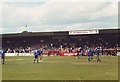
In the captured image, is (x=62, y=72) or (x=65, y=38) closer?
(x=62, y=72)

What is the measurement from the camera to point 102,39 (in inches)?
3482

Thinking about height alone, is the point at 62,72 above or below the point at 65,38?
below

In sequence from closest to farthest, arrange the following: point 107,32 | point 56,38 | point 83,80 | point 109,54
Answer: point 83,80 → point 109,54 → point 107,32 → point 56,38

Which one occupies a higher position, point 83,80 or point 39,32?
point 39,32

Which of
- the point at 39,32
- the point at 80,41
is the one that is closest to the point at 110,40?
the point at 80,41

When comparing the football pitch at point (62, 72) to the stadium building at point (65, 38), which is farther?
the stadium building at point (65, 38)

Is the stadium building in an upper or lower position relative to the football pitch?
upper

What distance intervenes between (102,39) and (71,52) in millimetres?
18442

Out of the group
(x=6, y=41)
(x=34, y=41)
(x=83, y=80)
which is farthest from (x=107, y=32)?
(x=83, y=80)

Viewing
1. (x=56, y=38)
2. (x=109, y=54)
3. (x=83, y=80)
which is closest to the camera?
(x=83, y=80)

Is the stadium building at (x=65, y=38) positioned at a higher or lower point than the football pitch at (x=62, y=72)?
higher

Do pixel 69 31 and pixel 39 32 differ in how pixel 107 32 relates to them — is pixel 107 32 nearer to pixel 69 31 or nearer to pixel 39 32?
pixel 69 31

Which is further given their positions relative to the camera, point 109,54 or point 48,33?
point 48,33

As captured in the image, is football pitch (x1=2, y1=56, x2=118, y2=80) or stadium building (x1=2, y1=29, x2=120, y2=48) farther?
stadium building (x1=2, y1=29, x2=120, y2=48)
